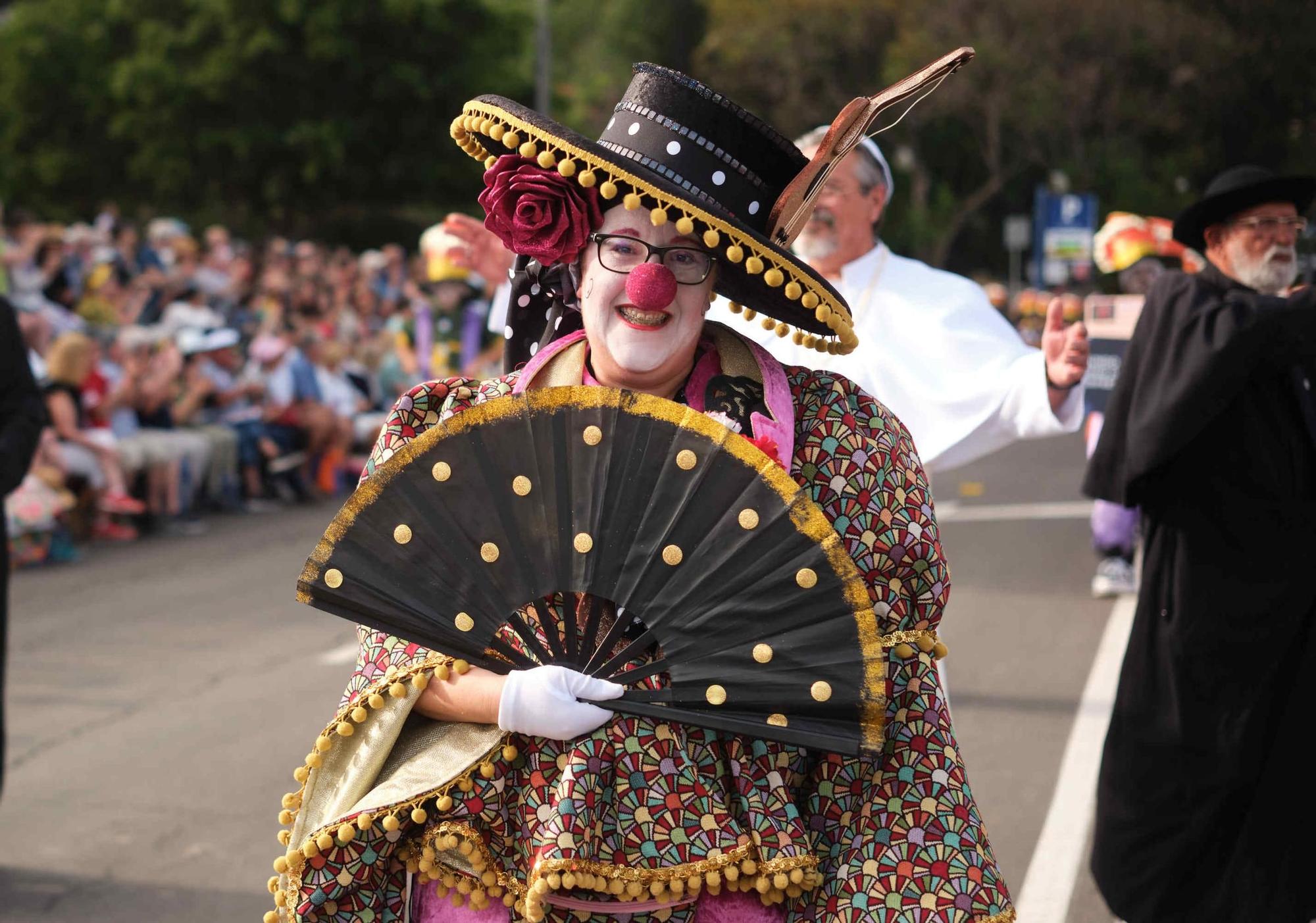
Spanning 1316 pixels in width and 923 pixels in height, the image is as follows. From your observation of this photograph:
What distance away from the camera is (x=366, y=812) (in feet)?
8.47

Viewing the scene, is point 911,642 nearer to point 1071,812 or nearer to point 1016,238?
point 1071,812

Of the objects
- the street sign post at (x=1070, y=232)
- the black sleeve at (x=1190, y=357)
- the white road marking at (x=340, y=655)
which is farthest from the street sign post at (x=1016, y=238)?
the black sleeve at (x=1190, y=357)

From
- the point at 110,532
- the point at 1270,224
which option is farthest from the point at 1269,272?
the point at 110,532

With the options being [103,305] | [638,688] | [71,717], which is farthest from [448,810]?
[103,305]

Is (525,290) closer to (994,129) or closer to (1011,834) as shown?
(1011,834)

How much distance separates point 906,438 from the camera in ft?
9.28

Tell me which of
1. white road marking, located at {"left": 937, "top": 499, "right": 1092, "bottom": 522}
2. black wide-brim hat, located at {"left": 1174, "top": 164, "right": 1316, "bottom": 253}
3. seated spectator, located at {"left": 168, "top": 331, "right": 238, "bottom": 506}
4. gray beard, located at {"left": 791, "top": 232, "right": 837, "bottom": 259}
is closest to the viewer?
black wide-brim hat, located at {"left": 1174, "top": 164, "right": 1316, "bottom": 253}

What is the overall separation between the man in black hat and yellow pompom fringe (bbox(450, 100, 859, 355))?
6.59ft

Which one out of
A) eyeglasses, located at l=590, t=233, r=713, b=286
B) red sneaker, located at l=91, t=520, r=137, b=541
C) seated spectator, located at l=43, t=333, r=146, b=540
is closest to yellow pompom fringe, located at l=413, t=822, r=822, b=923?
eyeglasses, located at l=590, t=233, r=713, b=286

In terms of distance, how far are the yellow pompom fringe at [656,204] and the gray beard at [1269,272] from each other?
7.43 feet

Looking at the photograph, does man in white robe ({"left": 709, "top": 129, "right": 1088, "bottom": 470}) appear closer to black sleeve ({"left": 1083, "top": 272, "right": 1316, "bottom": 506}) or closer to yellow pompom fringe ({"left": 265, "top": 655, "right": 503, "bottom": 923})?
black sleeve ({"left": 1083, "top": 272, "right": 1316, "bottom": 506})

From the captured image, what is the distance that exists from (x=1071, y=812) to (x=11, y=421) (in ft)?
12.6

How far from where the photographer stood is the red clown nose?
2.66 m

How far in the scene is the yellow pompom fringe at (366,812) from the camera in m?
2.58
